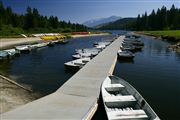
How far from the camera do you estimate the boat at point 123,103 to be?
38.8 ft

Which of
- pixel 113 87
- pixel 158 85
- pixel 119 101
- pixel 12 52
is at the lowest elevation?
pixel 158 85

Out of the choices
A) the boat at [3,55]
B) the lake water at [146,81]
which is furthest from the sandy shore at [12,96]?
the boat at [3,55]

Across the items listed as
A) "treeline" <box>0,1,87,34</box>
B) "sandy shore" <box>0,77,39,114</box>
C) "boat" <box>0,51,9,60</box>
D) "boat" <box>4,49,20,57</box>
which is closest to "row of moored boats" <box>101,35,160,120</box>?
"sandy shore" <box>0,77,39,114</box>

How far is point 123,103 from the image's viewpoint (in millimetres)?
14055

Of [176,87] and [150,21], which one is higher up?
[150,21]

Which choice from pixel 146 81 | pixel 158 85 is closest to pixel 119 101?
pixel 158 85

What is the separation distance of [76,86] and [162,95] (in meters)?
7.65

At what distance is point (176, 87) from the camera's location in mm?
22469

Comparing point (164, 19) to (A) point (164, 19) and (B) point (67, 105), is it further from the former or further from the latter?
(B) point (67, 105)

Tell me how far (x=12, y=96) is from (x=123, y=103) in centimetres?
883

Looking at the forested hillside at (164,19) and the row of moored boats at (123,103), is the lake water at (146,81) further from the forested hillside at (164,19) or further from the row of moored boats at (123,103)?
the forested hillside at (164,19)

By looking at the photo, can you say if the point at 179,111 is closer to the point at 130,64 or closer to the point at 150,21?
the point at 130,64

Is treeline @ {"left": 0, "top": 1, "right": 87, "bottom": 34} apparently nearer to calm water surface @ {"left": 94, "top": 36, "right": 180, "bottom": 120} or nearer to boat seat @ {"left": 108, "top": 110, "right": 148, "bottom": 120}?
calm water surface @ {"left": 94, "top": 36, "right": 180, "bottom": 120}

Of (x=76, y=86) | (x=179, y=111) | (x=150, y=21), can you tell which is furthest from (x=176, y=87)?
(x=150, y=21)
